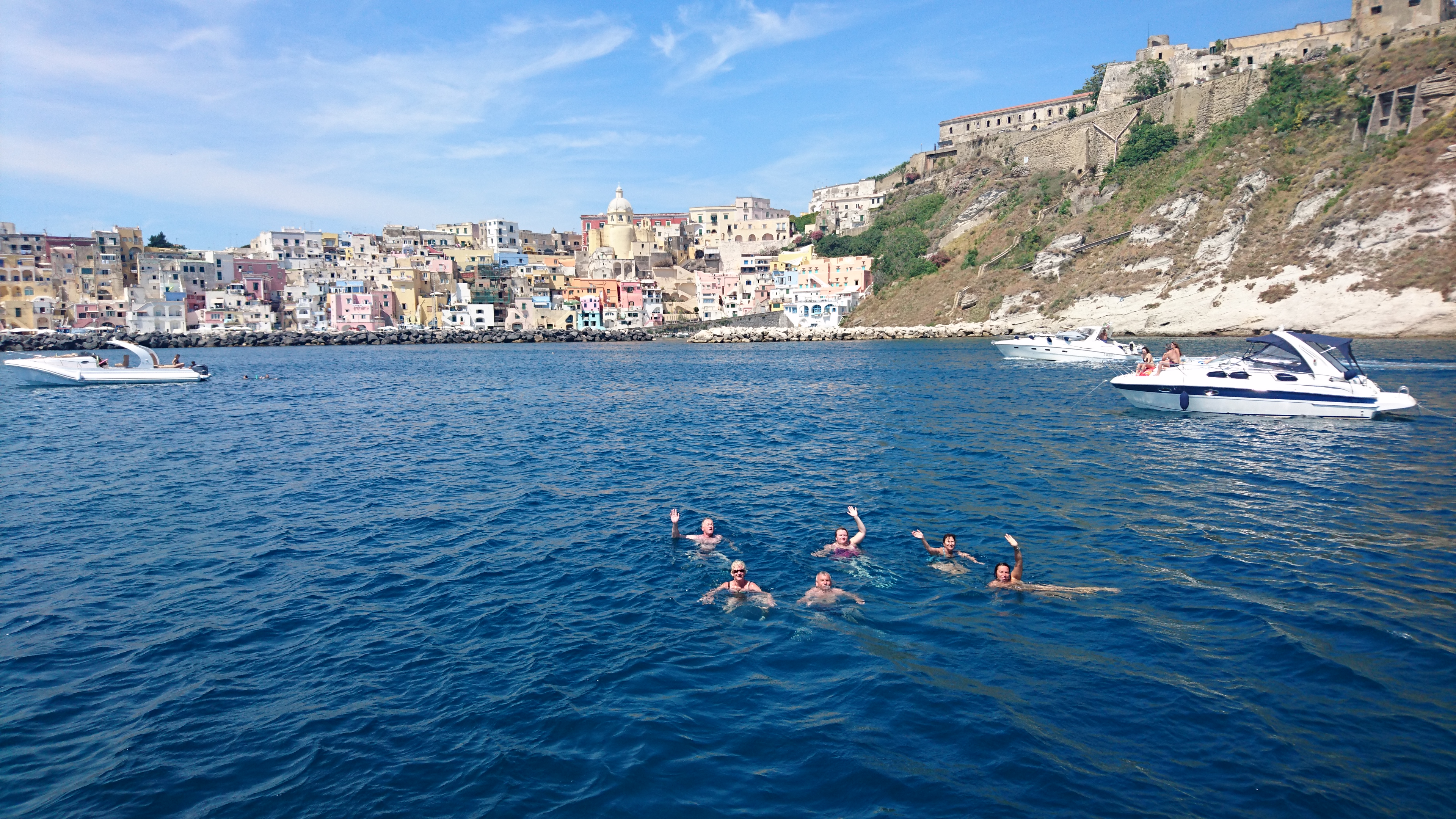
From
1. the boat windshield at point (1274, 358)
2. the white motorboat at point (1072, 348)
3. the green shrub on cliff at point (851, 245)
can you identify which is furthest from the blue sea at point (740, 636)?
the green shrub on cliff at point (851, 245)

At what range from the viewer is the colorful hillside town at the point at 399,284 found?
323 feet

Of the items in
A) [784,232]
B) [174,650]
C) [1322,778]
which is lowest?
[174,650]

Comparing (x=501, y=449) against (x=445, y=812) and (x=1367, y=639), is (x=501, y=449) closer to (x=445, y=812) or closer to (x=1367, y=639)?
(x=445, y=812)

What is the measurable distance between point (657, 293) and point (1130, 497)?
10218 centimetres

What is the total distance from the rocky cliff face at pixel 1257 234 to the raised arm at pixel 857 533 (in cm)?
4669

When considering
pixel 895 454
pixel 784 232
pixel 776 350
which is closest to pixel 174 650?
pixel 895 454

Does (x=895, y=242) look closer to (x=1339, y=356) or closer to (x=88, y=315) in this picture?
(x=1339, y=356)

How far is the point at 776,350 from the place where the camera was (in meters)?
70.5

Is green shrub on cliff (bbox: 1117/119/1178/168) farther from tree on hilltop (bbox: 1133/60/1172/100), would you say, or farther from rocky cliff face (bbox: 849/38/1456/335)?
tree on hilltop (bbox: 1133/60/1172/100)

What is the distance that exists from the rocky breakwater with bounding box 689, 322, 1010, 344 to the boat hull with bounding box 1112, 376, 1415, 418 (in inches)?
1779

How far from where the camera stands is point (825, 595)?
10148 mm

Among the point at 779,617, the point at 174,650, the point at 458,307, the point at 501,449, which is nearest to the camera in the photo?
the point at 174,650

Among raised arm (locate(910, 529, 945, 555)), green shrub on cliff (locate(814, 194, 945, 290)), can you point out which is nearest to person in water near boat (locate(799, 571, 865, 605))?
raised arm (locate(910, 529, 945, 555))

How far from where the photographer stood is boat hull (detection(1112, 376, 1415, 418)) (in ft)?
70.6
